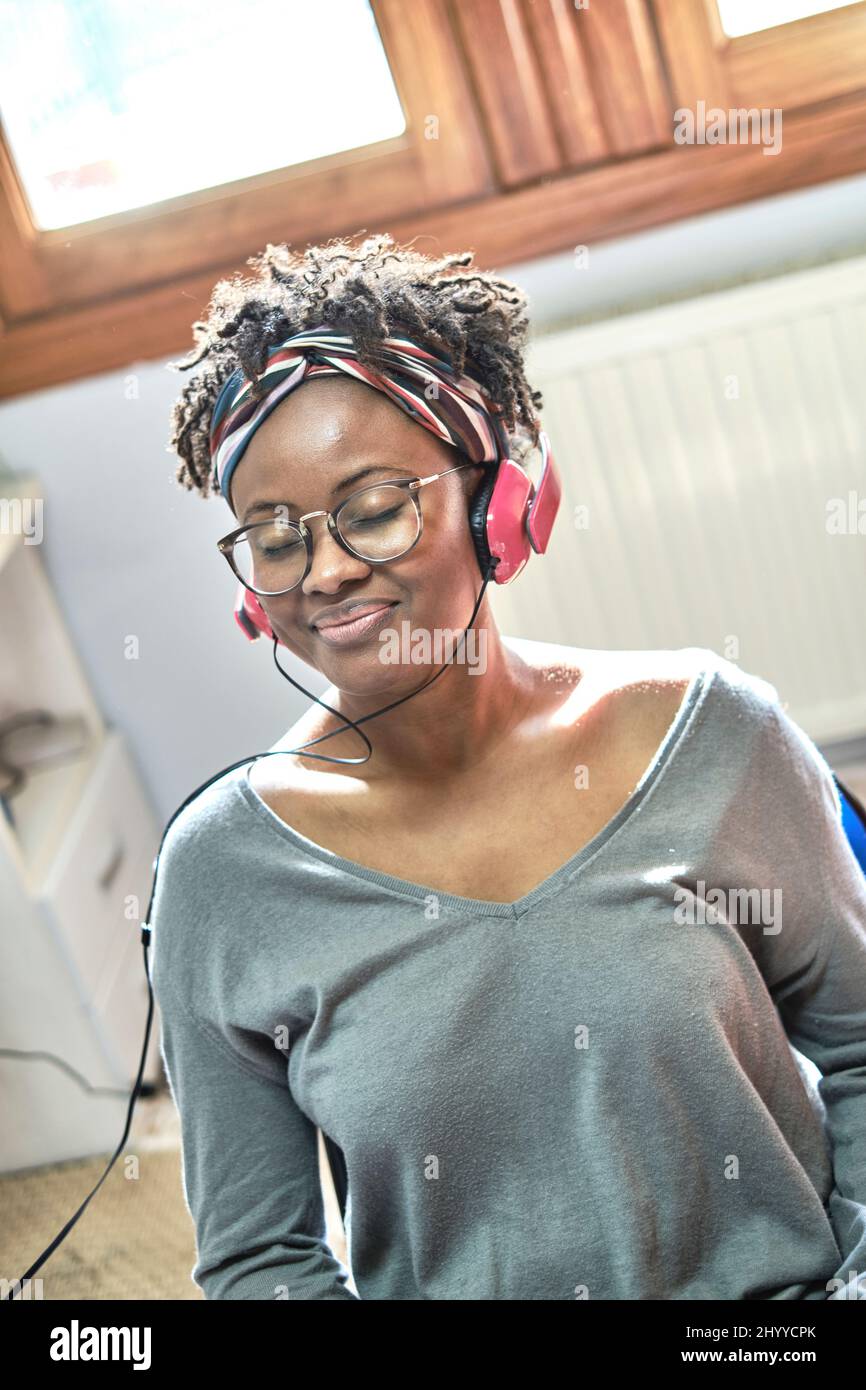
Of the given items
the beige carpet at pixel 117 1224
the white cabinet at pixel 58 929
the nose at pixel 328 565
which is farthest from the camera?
the white cabinet at pixel 58 929

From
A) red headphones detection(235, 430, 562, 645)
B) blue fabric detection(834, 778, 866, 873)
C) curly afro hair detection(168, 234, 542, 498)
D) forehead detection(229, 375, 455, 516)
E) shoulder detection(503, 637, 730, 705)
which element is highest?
curly afro hair detection(168, 234, 542, 498)

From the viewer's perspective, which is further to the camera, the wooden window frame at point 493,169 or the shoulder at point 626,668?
the wooden window frame at point 493,169

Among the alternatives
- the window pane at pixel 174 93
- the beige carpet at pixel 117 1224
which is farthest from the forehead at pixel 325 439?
the window pane at pixel 174 93

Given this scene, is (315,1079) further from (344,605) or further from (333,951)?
(344,605)

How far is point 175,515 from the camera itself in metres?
2.33

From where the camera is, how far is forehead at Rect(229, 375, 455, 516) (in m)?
0.94

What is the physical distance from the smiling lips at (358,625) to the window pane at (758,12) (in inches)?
60.7

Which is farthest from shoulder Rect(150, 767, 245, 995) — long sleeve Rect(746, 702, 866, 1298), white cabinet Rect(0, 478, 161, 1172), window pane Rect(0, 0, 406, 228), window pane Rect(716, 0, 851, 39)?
window pane Rect(716, 0, 851, 39)

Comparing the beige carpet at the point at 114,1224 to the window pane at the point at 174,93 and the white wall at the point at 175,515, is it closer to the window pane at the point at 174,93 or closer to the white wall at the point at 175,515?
the white wall at the point at 175,515

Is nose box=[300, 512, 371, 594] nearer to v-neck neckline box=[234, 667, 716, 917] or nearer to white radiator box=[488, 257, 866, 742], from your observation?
v-neck neckline box=[234, 667, 716, 917]

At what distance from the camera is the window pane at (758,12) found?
212 centimetres

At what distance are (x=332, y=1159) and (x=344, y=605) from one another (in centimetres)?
42


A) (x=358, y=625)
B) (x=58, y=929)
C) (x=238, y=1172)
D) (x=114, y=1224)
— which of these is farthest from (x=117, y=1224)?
(x=358, y=625)

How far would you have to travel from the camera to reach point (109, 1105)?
2.07 m
